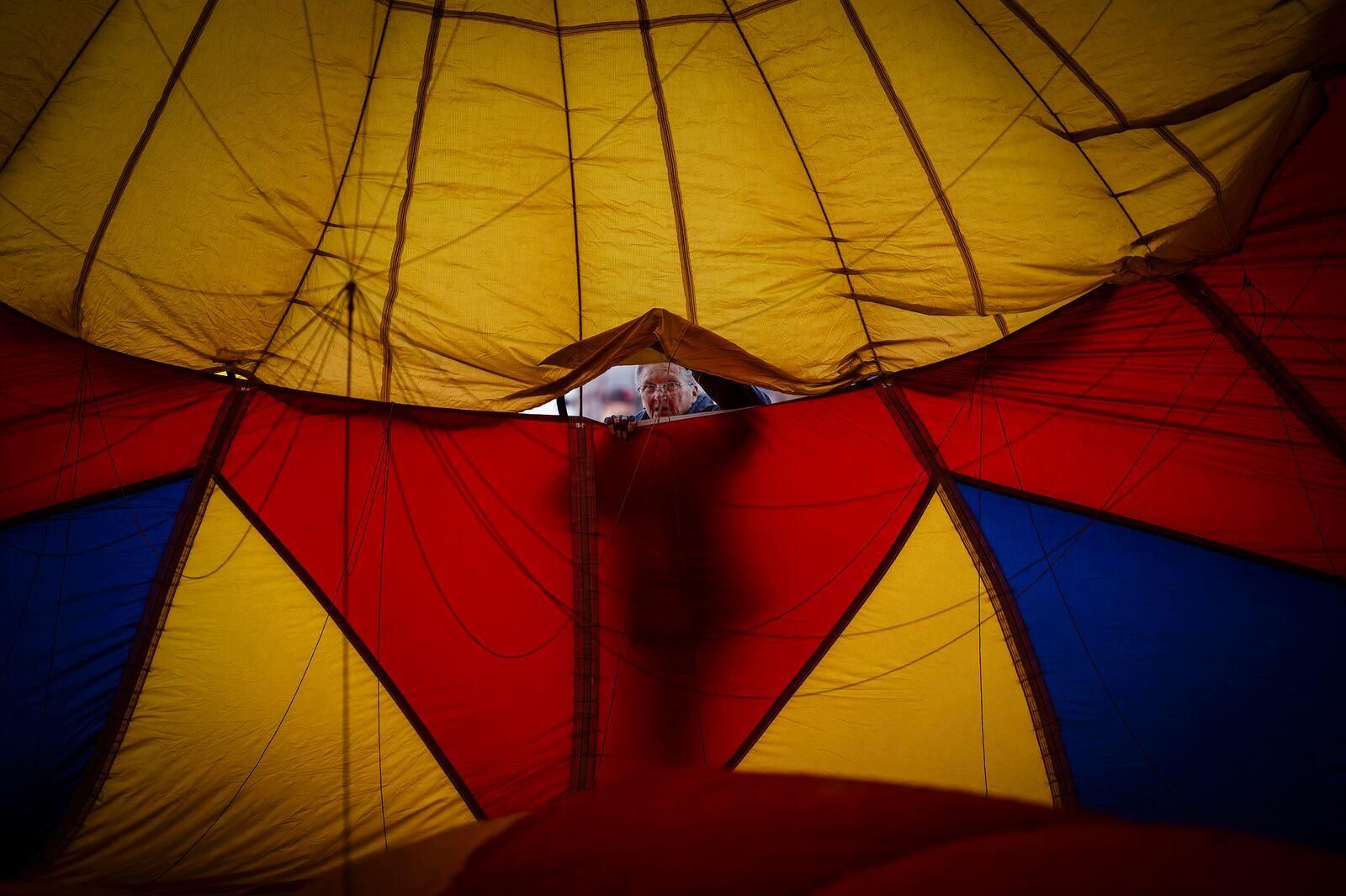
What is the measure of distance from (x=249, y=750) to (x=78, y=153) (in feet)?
9.44

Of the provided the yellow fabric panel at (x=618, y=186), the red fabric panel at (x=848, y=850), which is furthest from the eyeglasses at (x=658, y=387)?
the red fabric panel at (x=848, y=850)

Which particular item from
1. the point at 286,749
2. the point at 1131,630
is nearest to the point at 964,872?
the point at 1131,630

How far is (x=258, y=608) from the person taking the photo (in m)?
4.20

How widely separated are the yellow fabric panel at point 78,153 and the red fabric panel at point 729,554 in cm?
271

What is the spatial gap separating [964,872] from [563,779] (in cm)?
364

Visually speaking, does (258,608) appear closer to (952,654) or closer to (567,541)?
(567,541)

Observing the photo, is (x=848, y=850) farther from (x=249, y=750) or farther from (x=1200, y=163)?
(x=249, y=750)

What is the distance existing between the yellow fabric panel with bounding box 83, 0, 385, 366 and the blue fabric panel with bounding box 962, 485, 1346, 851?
3.79m

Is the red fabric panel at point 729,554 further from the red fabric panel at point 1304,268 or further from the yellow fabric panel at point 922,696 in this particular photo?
the red fabric panel at point 1304,268

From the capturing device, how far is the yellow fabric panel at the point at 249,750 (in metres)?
3.90

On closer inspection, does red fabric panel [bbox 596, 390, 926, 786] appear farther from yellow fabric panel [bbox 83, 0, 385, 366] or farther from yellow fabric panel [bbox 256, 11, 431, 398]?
yellow fabric panel [bbox 83, 0, 385, 366]

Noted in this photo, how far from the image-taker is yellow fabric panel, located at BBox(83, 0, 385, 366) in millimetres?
3391

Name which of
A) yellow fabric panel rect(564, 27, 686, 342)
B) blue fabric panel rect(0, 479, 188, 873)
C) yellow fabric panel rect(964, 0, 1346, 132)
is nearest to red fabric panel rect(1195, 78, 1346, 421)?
yellow fabric panel rect(964, 0, 1346, 132)

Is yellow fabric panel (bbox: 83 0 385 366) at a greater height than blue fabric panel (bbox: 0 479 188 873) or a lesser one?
greater
